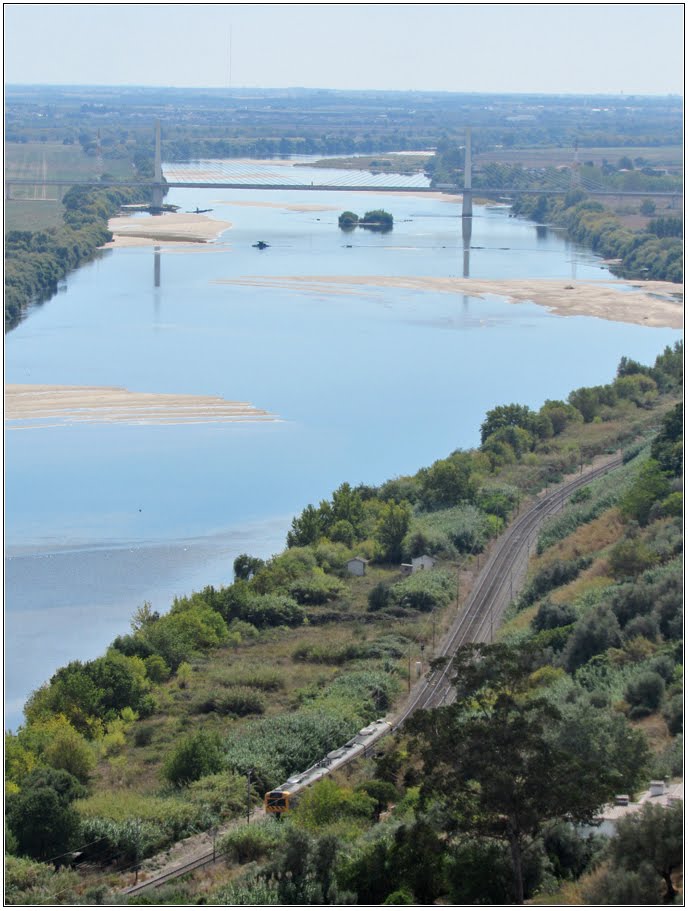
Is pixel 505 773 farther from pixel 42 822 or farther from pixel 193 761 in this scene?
pixel 193 761

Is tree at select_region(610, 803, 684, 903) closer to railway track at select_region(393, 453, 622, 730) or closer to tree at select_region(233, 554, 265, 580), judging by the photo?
railway track at select_region(393, 453, 622, 730)

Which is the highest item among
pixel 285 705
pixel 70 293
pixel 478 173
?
pixel 478 173

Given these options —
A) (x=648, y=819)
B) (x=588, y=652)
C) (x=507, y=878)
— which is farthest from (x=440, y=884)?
(x=588, y=652)

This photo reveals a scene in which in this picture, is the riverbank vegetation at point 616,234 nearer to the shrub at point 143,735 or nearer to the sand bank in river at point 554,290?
the sand bank in river at point 554,290

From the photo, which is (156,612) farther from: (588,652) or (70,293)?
(70,293)

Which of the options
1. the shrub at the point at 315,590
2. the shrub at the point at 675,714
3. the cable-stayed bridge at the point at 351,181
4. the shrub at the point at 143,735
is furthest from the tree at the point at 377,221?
the shrub at the point at 675,714

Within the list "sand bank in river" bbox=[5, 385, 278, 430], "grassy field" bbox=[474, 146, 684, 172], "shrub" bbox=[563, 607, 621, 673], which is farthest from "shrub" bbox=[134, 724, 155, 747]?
"grassy field" bbox=[474, 146, 684, 172]

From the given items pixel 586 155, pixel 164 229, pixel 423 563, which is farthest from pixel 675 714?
pixel 586 155

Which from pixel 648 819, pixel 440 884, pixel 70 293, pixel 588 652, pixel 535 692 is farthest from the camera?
pixel 70 293
